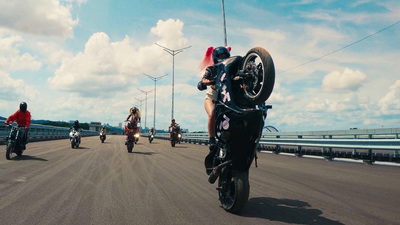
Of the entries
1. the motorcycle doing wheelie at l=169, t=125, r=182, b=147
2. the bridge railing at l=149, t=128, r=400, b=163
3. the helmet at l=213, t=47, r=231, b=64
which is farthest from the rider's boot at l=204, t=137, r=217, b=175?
the motorcycle doing wheelie at l=169, t=125, r=182, b=147

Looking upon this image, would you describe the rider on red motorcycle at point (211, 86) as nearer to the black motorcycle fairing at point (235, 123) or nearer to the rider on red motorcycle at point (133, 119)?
the black motorcycle fairing at point (235, 123)

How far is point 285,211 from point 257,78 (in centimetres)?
168

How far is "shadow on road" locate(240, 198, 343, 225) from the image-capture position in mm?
3658

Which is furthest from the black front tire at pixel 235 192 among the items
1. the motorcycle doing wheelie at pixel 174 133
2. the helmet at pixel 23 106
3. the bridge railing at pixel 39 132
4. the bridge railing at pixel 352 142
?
the motorcycle doing wheelie at pixel 174 133

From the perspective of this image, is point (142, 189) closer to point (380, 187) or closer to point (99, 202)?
point (99, 202)

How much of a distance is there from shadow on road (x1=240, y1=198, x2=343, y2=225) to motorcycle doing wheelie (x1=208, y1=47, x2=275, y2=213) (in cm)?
32

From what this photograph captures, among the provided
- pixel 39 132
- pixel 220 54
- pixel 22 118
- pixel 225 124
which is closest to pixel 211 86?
pixel 220 54

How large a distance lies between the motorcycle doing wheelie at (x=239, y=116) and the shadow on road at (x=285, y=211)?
320 millimetres

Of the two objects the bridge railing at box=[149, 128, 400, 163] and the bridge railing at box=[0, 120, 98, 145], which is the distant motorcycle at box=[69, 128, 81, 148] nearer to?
the bridge railing at box=[0, 120, 98, 145]

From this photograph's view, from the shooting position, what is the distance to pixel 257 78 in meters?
3.85

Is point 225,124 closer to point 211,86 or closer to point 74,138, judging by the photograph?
Answer: point 211,86

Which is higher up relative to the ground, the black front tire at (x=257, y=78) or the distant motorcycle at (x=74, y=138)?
the black front tire at (x=257, y=78)

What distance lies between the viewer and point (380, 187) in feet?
19.5

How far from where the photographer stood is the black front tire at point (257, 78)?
141 inches
